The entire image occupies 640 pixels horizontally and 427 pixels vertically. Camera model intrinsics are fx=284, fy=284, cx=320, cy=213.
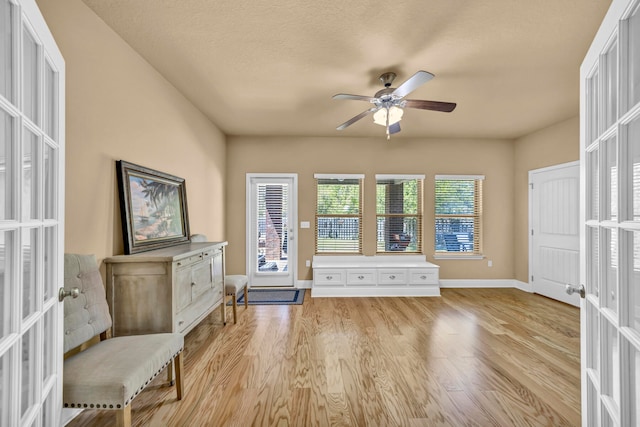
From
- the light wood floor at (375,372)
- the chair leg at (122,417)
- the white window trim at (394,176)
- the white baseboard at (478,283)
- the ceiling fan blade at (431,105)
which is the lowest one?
the light wood floor at (375,372)

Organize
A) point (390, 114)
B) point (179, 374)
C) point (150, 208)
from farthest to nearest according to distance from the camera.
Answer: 1. point (390, 114)
2. point (150, 208)
3. point (179, 374)

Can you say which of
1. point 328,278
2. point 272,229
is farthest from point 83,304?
point 272,229

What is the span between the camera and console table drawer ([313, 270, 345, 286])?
4.51 meters

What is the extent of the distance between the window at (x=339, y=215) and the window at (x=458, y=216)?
143cm

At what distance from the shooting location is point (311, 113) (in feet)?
12.6

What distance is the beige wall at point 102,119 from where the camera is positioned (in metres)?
1.76

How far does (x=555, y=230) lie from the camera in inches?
170

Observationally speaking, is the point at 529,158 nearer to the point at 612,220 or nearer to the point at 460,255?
the point at 460,255

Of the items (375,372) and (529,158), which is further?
(529,158)

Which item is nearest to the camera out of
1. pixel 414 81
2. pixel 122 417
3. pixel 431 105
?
pixel 122 417

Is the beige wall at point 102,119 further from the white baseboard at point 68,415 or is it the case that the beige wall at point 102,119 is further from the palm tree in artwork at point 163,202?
the white baseboard at point 68,415

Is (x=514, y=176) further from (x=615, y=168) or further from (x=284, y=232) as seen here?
(x=615, y=168)

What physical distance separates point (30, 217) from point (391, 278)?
430 cm

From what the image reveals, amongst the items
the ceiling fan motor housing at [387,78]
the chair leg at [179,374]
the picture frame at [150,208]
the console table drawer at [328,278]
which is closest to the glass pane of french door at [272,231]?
the console table drawer at [328,278]
